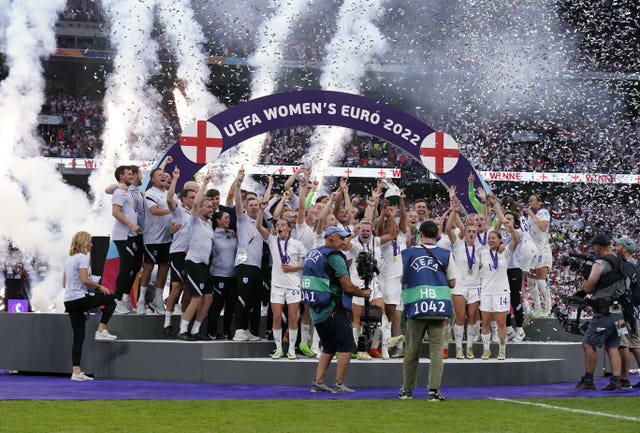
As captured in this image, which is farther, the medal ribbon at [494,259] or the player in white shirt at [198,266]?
the medal ribbon at [494,259]

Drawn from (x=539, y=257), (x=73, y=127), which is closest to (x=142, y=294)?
(x=539, y=257)

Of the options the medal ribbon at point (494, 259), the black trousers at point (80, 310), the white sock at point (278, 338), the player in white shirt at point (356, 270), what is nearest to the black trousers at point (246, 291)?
the white sock at point (278, 338)

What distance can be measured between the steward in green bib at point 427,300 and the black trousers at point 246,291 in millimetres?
2761

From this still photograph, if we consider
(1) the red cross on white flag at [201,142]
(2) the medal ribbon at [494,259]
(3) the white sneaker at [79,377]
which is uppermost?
(1) the red cross on white flag at [201,142]

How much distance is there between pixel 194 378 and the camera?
1212 centimetres

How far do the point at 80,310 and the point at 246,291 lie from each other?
1.97 m

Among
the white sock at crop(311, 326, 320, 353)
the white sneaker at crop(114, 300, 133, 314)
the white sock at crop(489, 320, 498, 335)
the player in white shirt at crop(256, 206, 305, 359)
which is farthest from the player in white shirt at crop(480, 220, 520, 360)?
the white sneaker at crop(114, 300, 133, 314)

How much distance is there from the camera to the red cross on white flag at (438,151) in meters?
15.0

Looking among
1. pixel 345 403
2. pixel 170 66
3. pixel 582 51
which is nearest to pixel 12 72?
pixel 170 66

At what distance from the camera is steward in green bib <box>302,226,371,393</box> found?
10461 mm

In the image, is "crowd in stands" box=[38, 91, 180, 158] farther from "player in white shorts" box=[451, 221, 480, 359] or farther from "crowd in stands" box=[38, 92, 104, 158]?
"player in white shorts" box=[451, 221, 480, 359]

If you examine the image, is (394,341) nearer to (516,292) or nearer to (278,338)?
(278,338)

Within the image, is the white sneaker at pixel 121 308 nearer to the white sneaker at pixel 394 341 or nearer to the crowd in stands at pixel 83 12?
the white sneaker at pixel 394 341

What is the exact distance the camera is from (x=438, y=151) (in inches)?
590
